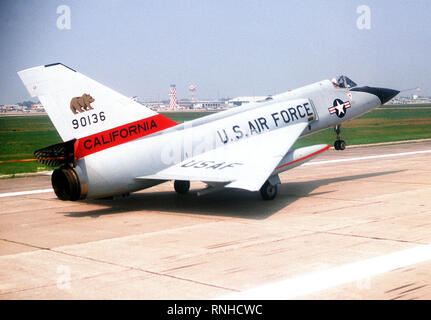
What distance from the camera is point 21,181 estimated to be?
22.6 meters

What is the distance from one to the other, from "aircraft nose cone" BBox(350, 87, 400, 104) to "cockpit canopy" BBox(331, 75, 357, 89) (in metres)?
0.21

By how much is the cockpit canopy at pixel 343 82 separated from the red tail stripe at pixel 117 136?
8229 mm

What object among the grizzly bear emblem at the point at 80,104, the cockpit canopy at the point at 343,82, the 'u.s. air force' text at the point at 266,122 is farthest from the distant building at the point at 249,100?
the grizzly bear emblem at the point at 80,104

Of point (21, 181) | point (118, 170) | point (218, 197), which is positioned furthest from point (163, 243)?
point (21, 181)

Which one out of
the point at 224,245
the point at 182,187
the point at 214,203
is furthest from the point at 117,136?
the point at 224,245

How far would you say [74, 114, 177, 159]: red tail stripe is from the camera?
13.9 meters

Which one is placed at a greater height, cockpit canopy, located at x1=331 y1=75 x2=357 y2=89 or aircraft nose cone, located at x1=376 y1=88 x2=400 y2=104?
cockpit canopy, located at x1=331 y1=75 x2=357 y2=89

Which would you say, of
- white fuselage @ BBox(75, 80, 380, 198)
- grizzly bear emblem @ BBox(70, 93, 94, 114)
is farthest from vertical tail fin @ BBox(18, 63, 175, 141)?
white fuselage @ BBox(75, 80, 380, 198)

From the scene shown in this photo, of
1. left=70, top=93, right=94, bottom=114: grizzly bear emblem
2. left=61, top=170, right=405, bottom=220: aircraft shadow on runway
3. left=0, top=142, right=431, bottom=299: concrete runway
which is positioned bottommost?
left=61, top=170, right=405, bottom=220: aircraft shadow on runway

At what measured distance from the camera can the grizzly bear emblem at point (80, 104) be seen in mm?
14070

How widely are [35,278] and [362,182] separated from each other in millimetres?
13380

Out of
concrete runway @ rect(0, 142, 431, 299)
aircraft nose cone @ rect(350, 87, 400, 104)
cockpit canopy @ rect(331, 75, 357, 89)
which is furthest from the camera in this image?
aircraft nose cone @ rect(350, 87, 400, 104)

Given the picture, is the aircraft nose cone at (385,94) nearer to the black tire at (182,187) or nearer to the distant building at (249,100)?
the distant building at (249,100)

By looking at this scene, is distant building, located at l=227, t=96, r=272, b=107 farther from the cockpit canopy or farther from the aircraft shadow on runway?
the aircraft shadow on runway
